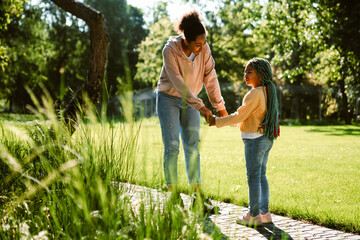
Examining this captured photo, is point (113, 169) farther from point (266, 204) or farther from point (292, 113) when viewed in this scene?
point (292, 113)

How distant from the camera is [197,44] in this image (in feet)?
13.8

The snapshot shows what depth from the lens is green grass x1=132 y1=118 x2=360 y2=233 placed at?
3.49m

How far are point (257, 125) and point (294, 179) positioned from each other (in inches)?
118

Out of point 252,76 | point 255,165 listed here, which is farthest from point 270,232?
point 252,76

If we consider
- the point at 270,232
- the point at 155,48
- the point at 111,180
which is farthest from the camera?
the point at 155,48

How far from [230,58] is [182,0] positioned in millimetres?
6821

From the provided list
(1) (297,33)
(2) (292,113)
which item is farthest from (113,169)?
(2) (292,113)

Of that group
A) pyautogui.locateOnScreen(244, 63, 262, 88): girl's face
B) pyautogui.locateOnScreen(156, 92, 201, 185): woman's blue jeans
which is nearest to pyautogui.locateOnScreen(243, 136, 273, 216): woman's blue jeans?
pyautogui.locateOnScreen(244, 63, 262, 88): girl's face

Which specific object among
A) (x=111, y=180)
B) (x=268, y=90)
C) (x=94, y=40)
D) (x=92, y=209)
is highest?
(x=94, y=40)

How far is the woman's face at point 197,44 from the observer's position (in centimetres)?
418

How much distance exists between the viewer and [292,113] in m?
32.7

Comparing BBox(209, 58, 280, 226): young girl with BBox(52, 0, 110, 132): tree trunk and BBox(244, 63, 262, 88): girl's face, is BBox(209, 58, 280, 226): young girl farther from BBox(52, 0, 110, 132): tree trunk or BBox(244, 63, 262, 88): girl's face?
BBox(52, 0, 110, 132): tree trunk

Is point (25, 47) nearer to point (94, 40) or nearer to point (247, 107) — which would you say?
point (94, 40)

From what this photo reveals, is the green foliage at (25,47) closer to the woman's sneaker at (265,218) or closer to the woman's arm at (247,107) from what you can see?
the woman's arm at (247,107)
